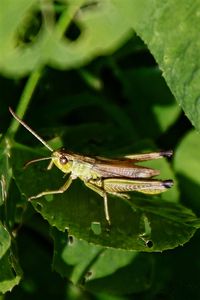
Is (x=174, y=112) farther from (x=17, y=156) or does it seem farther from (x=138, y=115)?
(x=17, y=156)

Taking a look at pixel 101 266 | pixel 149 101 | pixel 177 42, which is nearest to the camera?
pixel 177 42

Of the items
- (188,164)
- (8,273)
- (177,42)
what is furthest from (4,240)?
(188,164)

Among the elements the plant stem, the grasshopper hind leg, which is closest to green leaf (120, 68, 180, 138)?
the plant stem

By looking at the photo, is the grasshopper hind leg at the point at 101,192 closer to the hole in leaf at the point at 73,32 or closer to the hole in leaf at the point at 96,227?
the hole in leaf at the point at 96,227

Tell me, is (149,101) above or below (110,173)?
below

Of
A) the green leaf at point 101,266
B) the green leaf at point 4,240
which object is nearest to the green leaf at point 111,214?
the green leaf at point 4,240

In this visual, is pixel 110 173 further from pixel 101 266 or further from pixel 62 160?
pixel 101 266

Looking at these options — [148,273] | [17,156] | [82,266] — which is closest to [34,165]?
[17,156]
